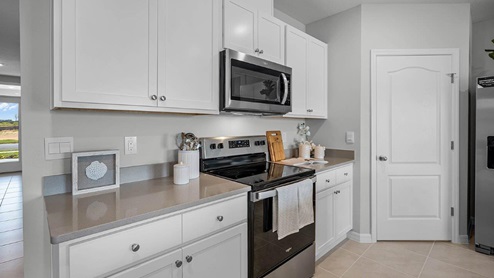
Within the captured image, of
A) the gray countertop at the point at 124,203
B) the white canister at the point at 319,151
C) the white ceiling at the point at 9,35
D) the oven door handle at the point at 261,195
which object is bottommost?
the oven door handle at the point at 261,195

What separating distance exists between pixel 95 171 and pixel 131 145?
0.29 m

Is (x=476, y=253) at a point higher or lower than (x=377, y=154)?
lower

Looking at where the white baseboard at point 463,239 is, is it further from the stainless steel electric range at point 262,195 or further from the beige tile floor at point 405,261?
the stainless steel electric range at point 262,195

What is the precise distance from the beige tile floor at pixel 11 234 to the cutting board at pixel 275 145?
2463mm

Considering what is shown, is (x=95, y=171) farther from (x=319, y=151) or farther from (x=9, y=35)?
(x=9, y=35)

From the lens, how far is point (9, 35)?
3.84 metres

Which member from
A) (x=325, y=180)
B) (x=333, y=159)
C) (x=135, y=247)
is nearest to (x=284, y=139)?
(x=333, y=159)

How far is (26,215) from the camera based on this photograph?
134 centimetres

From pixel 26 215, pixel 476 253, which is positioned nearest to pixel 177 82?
pixel 26 215

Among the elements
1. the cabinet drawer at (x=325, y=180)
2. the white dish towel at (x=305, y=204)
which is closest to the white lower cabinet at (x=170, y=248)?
the white dish towel at (x=305, y=204)

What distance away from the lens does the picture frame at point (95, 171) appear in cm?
139

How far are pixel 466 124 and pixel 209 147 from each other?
8.96ft

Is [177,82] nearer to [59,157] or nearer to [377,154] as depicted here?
[59,157]

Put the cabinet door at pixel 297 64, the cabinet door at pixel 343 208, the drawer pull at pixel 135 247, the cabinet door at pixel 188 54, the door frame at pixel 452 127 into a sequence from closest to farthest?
the drawer pull at pixel 135 247
the cabinet door at pixel 188 54
the cabinet door at pixel 297 64
the cabinet door at pixel 343 208
the door frame at pixel 452 127
